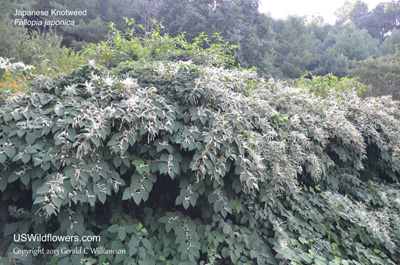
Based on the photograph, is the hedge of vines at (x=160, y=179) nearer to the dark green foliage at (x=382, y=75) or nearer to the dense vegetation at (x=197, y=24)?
the dark green foliage at (x=382, y=75)

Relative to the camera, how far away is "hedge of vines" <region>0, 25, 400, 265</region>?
74.2 inches

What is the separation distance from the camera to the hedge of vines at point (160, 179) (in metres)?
1.88

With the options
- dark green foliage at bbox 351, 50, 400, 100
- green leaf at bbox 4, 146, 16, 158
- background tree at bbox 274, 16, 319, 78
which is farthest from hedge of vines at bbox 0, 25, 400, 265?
background tree at bbox 274, 16, 319, 78

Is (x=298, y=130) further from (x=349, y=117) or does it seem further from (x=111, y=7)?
(x=111, y=7)

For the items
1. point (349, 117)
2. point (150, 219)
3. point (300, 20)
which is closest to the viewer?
point (150, 219)

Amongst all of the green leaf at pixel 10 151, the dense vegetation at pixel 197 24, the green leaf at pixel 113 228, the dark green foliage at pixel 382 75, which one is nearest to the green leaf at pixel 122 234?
the green leaf at pixel 113 228

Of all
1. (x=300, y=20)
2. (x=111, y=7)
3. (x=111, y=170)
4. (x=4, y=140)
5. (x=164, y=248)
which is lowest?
(x=164, y=248)

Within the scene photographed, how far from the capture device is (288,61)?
76.4ft

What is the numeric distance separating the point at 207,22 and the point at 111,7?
22.9ft

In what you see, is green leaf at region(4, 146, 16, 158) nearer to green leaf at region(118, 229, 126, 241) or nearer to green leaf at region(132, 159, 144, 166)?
green leaf at region(132, 159, 144, 166)

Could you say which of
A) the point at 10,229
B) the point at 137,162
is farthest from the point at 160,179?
the point at 10,229

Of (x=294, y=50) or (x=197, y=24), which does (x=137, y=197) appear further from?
(x=294, y=50)

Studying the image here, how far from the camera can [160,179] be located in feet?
8.14

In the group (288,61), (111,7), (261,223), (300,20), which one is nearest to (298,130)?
(261,223)
